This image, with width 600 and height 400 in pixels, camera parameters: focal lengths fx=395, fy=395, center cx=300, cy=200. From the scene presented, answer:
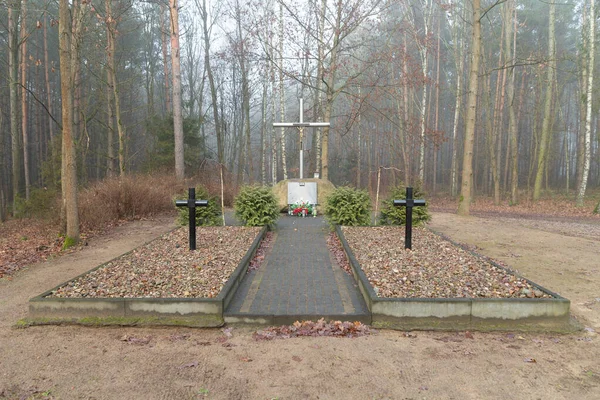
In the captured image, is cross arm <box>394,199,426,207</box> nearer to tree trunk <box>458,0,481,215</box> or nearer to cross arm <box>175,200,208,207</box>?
cross arm <box>175,200,208,207</box>

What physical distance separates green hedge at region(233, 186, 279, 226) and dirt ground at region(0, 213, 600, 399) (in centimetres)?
546

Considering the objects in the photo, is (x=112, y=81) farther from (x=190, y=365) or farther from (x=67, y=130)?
(x=190, y=365)

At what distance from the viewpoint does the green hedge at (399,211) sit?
30.2 ft

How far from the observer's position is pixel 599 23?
21312mm

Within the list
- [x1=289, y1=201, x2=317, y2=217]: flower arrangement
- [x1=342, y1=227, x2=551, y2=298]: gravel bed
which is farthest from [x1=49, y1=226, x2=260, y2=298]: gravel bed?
[x1=289, y1=201, x2=317, y2=217]: flower arrangement

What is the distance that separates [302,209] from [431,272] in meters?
7.81

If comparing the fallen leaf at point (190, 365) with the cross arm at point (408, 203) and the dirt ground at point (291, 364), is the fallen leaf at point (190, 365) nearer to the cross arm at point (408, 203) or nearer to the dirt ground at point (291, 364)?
the dirt ground at point (291, 364)

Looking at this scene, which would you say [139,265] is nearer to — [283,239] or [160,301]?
[160,301]

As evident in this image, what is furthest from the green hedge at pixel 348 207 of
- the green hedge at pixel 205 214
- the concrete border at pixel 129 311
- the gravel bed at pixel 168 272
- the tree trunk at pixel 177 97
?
the tree trunk at pixel 177 97

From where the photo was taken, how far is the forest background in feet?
47.5

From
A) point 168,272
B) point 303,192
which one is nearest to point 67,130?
point 168,272

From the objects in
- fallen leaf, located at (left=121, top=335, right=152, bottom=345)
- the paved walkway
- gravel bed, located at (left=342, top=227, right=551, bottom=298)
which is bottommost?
fallen leaf, located at (left=121, top=335, right=152, bottom=345)

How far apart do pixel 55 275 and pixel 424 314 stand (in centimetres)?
565

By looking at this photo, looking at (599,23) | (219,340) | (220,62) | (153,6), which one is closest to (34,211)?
(219,340)
